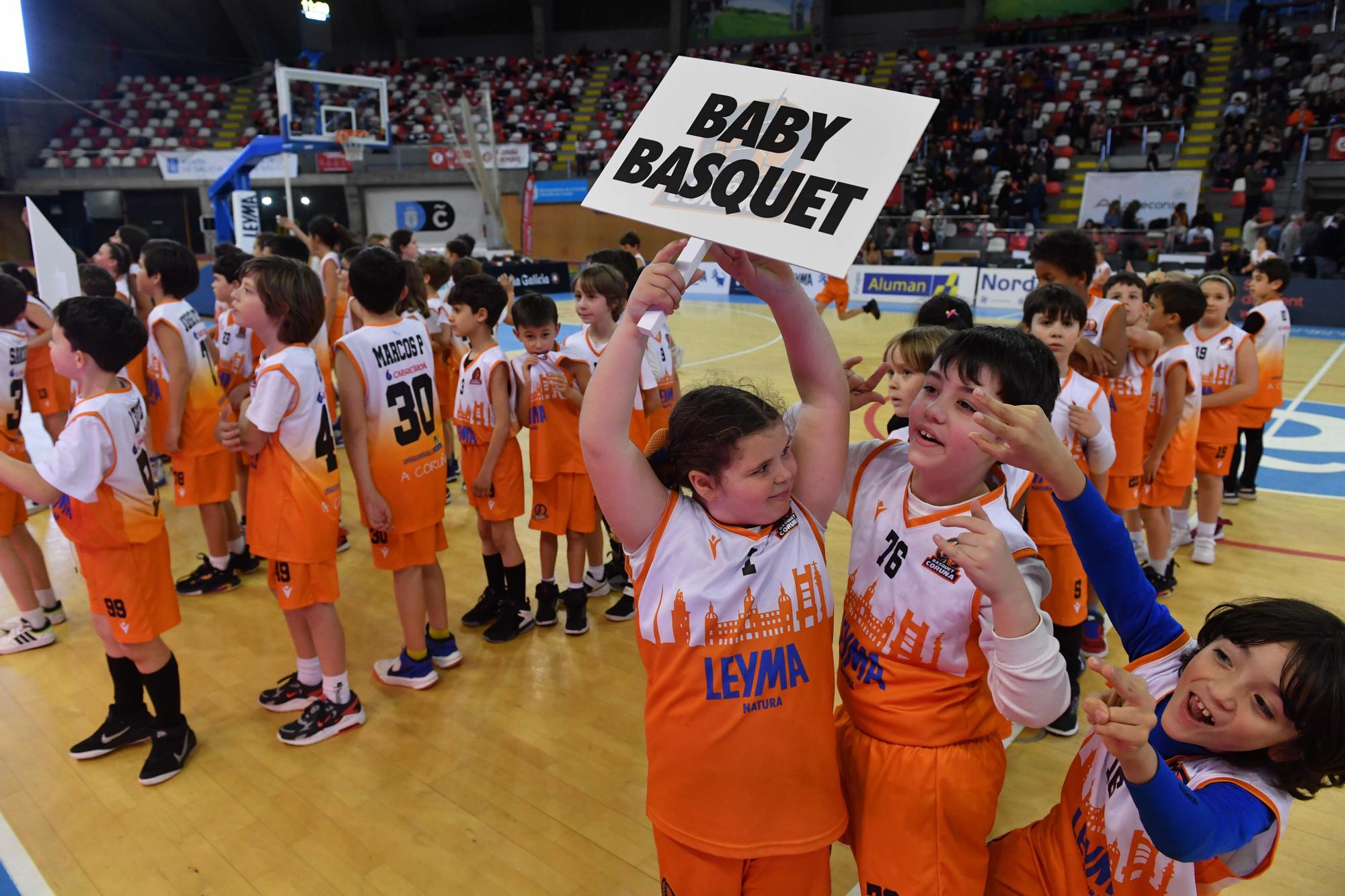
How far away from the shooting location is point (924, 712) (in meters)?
1.70

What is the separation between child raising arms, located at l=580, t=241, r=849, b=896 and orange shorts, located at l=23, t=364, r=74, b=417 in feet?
18.1

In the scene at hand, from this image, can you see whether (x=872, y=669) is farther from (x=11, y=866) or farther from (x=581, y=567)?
(x=11, y=866)

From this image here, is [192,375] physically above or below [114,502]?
above

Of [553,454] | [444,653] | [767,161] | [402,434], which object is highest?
[767,161]

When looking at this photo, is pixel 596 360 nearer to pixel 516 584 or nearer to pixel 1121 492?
pixel 516 584

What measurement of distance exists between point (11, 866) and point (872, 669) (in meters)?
2.96

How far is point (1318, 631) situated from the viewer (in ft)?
4.17

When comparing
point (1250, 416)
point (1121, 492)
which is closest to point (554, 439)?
point (1121, 492)

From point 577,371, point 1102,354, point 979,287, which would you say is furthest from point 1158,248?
point 577,371

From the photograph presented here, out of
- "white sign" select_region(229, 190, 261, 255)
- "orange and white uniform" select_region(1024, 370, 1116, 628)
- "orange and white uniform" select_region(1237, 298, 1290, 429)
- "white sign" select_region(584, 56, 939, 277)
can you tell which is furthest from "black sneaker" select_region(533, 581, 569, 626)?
"white sign" select_region(229, 190, 261, 255)

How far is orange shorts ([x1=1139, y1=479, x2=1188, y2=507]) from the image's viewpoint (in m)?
4.46

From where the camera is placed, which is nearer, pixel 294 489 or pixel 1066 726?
pixel 294 489

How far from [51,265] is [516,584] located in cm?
267

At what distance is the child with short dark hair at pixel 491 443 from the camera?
4.08m
